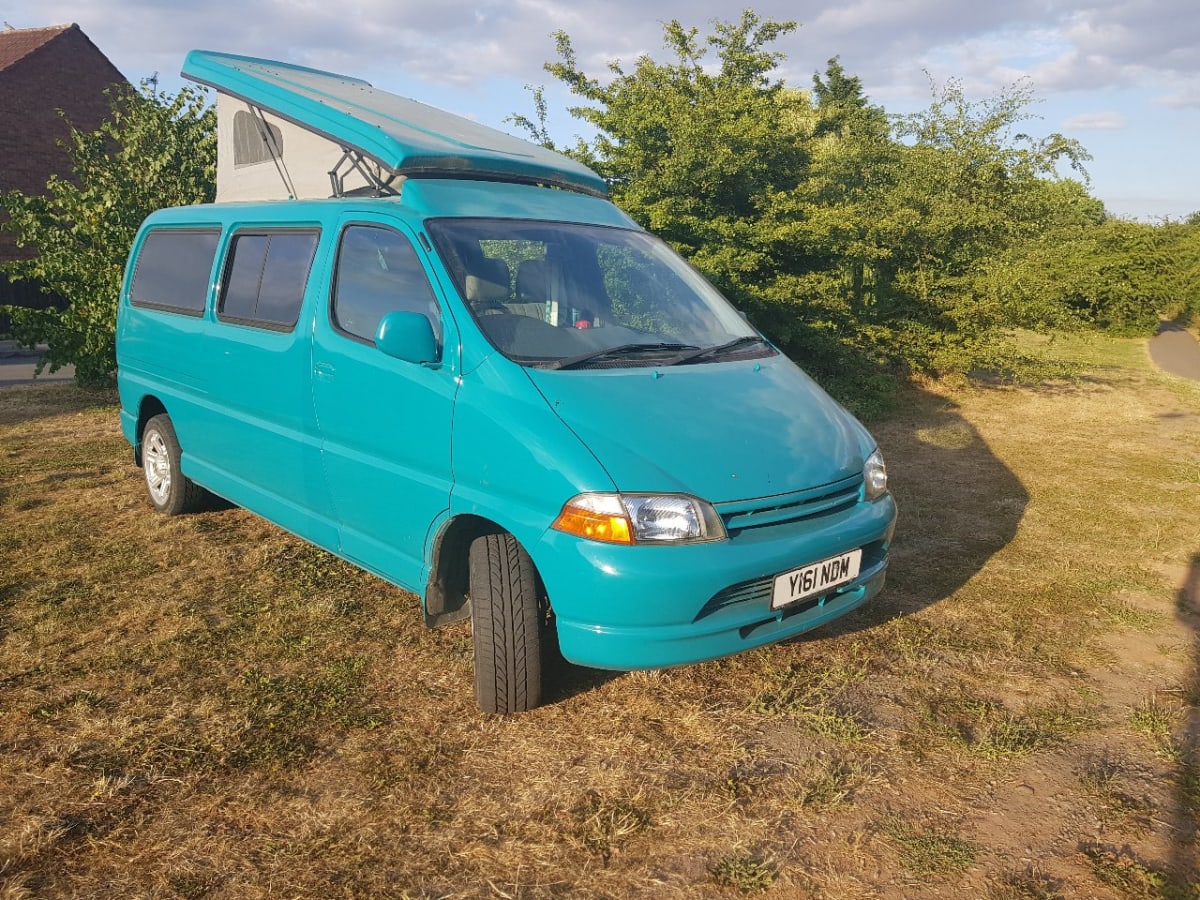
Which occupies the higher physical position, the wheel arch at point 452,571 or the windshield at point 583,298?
the windshield at point 583,298

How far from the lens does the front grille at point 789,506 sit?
312 centimetres

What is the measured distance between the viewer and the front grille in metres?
3.12

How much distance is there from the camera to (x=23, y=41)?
21.4 meters

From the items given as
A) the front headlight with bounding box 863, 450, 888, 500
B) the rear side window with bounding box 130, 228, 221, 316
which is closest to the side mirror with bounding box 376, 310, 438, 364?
the front headlight with bounding box 863, 450, 888, 500

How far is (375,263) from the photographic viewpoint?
3889mm

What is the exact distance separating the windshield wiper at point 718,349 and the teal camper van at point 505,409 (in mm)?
12

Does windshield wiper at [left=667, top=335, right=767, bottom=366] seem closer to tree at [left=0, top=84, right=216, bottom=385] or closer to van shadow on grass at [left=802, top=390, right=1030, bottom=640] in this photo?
van shadow on grass at [left=802, top=390, right=1030, bottom=640]

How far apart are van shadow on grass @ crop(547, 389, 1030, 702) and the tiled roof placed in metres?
21.6

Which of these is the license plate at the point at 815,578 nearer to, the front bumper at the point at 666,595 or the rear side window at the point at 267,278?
the front bumper at the point at 666,595

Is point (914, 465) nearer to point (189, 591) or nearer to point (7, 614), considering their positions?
point (189, 591)

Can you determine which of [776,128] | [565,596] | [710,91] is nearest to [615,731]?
[565,596]

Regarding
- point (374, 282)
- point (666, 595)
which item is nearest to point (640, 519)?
point (666, 595)

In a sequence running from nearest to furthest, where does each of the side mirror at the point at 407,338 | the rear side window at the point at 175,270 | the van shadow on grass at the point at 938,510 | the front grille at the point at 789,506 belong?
the front grille at the point at 789,506
the side mirror at the point at 407,338
the van shadow on grass at the point at 938,510
the rear side window at the point at 175,270

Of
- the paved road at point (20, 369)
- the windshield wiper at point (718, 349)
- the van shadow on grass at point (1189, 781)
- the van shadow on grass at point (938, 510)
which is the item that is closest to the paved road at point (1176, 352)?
the van shadow on grass at point (938, 510)
